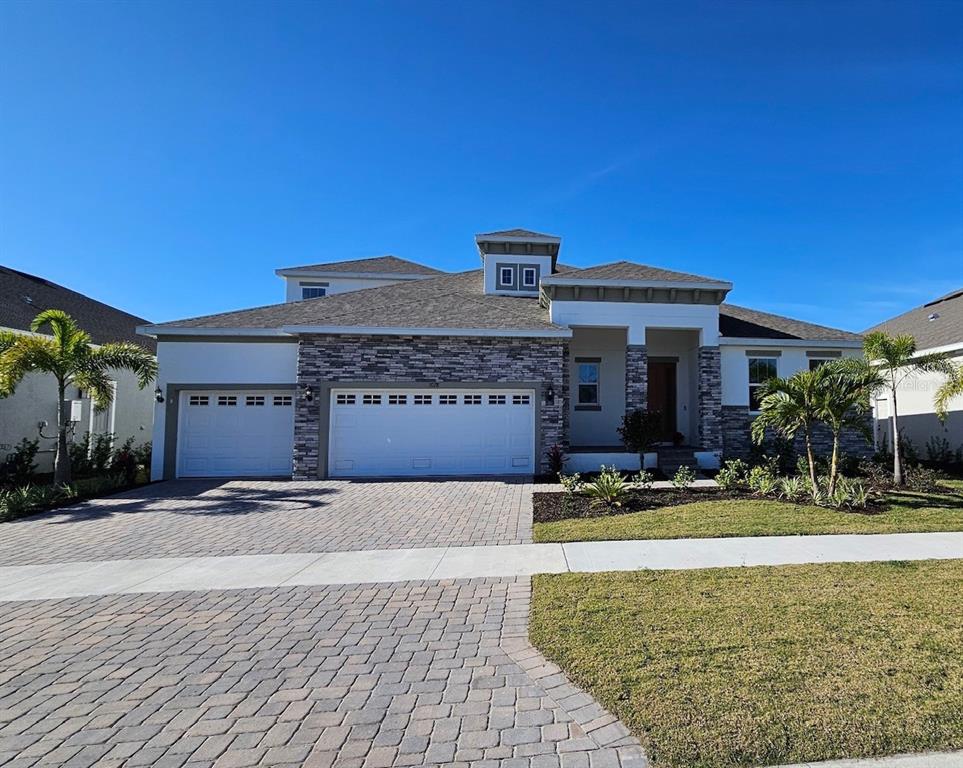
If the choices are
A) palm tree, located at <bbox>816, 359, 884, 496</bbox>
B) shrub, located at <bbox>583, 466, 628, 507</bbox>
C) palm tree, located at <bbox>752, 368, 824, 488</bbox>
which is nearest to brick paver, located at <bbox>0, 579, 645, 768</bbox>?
shrub, located at <bbox>583, 466, 628, 507</bbox>

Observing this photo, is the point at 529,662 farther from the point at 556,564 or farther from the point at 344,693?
the point at 556,564

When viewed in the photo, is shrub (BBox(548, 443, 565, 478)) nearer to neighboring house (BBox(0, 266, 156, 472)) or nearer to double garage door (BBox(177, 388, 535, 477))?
double garage door (BBox(177, 388, 535, 477))

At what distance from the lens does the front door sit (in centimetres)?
1703

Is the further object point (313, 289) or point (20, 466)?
point (313, 289)

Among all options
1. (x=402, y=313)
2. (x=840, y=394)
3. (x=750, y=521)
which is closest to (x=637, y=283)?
(x=840, y=394)

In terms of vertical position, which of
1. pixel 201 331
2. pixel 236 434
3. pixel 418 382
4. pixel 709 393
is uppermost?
pixel 201 331

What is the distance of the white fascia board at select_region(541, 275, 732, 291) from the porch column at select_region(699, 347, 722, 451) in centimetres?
187

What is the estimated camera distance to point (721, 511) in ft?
29.8

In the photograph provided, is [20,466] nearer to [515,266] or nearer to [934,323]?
[515,266]

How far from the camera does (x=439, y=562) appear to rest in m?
6.56

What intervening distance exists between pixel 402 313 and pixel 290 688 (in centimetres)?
1228

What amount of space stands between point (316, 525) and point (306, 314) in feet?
26.8

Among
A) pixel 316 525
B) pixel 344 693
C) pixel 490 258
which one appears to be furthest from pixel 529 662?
pixel 490 258

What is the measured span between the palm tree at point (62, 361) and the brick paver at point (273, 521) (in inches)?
102
